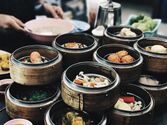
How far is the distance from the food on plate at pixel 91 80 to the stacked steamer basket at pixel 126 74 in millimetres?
101

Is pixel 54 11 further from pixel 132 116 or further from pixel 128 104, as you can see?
pixel 132 116

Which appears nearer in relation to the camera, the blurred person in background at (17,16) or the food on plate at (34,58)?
the food on plate at (34,58)

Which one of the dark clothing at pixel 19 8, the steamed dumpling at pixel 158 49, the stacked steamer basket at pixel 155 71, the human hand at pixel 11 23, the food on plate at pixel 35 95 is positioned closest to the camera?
the food on plate at pixel 35 95

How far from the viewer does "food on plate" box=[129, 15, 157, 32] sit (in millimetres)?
2483

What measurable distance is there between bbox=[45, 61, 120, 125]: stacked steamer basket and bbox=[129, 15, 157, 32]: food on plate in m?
0.91

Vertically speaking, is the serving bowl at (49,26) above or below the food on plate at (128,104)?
above

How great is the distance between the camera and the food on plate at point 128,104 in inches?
65.0

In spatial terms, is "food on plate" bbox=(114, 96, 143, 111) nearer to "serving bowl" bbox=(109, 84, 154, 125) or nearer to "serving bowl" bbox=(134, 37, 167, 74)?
"serving bowl" bbox=(109, 84, 154, 125)

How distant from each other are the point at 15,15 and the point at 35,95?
56.5 inches

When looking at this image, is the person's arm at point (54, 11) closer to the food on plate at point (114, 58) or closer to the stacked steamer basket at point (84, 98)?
the food on plate at point (114, 58)

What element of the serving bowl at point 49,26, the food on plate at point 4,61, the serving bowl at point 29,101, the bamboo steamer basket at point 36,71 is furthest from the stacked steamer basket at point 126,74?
the food on plate at point 4,61

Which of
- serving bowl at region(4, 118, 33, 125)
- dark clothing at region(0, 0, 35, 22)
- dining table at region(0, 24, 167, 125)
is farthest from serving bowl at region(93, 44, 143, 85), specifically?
dark clothing at region(0, 0, 35, 22)

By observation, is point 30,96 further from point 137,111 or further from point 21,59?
point 137,111

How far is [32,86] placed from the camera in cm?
181
